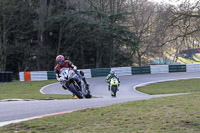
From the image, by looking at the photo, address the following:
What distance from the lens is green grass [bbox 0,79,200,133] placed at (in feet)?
18.2

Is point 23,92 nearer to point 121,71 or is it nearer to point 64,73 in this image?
point 64,73

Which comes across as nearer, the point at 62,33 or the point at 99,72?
the point at 99,72

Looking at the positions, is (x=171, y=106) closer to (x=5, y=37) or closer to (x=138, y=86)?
(x=138, y=86)

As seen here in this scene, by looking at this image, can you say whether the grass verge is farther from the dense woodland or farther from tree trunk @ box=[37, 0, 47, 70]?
tree trunk @ box=[37, 0, 47, 70]

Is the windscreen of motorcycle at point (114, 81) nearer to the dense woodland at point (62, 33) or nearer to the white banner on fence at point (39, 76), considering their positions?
the white banner on fence at point (39, 76)

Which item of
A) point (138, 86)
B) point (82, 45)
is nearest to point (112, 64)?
point (82, 45)

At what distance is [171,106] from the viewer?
8156 mm

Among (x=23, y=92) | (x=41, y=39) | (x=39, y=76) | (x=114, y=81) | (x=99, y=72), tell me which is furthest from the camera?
(x=41, y=39)

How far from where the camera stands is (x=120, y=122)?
20.4 feet

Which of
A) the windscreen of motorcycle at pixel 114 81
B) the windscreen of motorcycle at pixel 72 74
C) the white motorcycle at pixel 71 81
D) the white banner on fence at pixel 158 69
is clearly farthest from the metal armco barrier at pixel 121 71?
the windscreen of motorcycle at pixel 72 74

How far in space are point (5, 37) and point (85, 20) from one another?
8.98 m

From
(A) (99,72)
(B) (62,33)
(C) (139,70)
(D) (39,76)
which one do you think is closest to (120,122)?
(D) (39,76)

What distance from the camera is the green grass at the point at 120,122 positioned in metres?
5.54

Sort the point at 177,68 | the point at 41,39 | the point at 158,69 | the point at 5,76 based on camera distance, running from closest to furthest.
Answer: the point at 5,76 < the point at 158,69 < the point at 177,68 < the point at 41,39
